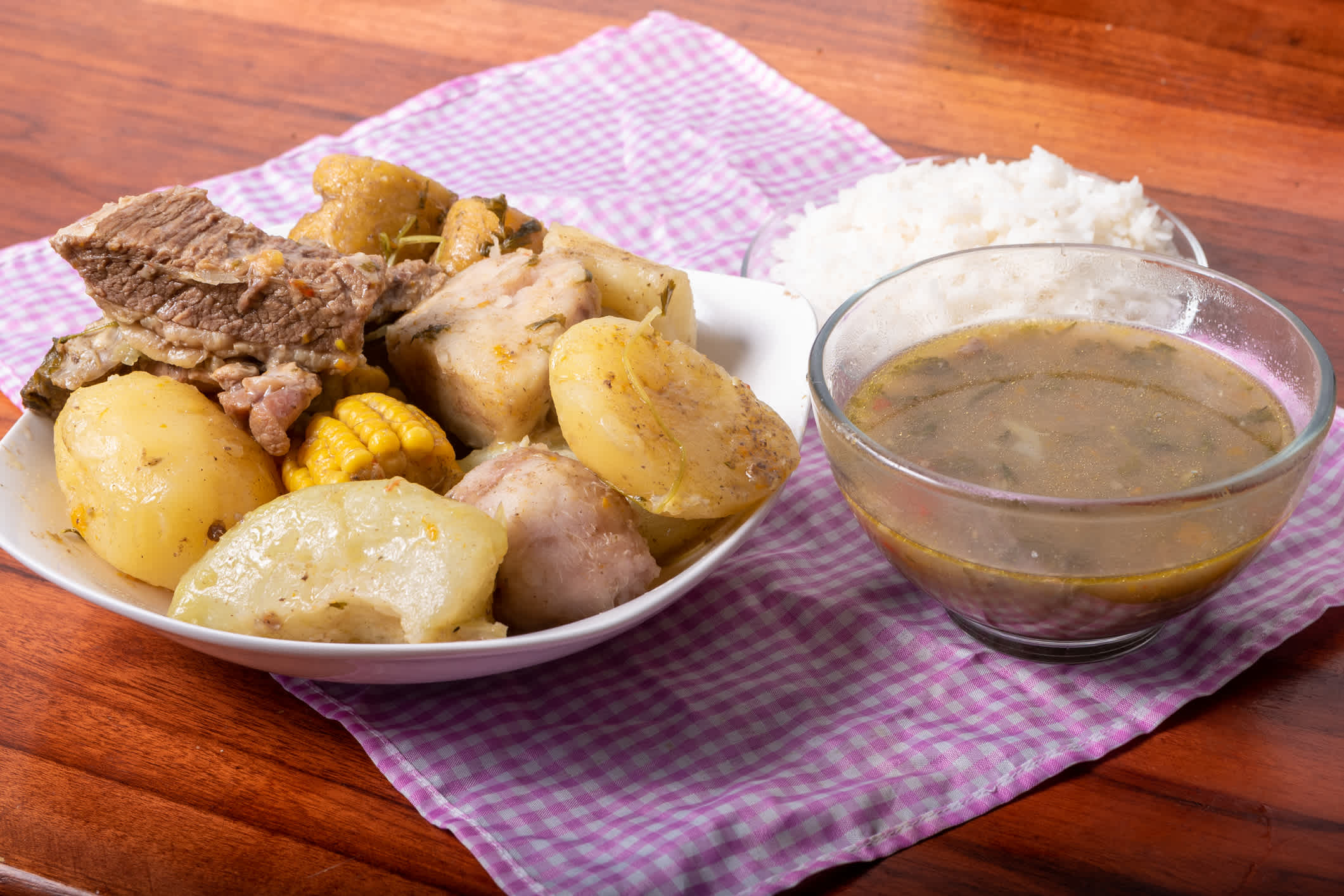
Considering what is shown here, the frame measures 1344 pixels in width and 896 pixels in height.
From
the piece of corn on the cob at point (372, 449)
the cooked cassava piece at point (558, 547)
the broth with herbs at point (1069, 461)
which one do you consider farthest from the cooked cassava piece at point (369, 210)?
the broth with herbs at point (1069, 461)

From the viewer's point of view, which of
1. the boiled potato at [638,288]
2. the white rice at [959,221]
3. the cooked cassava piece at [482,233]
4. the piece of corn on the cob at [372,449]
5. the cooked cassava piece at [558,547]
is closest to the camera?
the cooked cassava piece at [558,547]

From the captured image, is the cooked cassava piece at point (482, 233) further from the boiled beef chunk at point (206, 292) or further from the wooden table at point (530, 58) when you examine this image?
the wooden table at point (530, 58)

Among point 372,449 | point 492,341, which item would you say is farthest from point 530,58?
point 372,449

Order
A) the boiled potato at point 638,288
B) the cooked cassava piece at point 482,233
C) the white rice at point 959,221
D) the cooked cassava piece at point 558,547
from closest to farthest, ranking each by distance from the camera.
→ 1. the cooked cassava piece at point 558,547
2. the boiled potato at point 638,288
3. the cooked cassava piece at point 482,233
4. the white rice at point 959,221

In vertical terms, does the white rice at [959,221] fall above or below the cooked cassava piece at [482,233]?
below

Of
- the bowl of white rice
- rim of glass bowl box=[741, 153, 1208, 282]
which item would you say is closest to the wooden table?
rim of glass bowl box=[741, 153, 1208, 282]

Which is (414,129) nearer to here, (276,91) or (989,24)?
(276,91)
